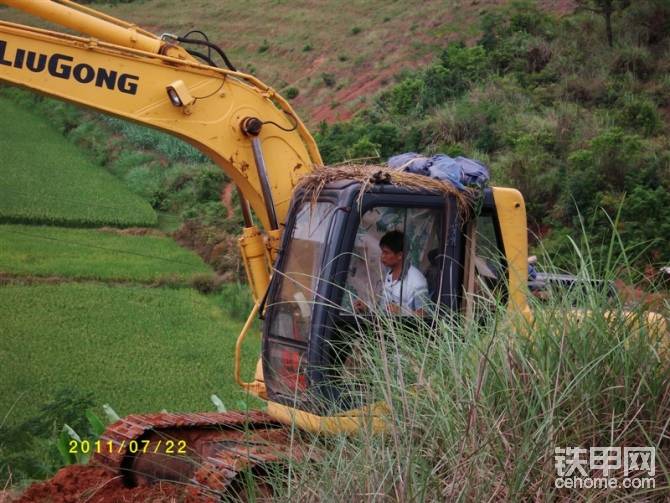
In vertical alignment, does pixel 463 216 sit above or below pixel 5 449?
above

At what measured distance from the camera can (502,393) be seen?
4465 millimetres

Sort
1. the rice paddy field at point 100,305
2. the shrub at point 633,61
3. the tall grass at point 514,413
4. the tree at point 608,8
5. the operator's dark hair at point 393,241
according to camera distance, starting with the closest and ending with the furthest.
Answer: the tall grass at point 514,413, the operator's dark hair at point 393,241, the rice paddy field at point 100,305, the shrub at point 633,61, the tree at point 608,8

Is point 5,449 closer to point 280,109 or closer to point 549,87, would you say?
point 280,109

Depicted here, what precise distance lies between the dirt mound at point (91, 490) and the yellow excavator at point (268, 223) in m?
0.12

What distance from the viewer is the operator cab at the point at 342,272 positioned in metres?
6.26

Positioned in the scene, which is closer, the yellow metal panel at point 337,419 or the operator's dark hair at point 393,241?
the yellow metal panel at point 337,419

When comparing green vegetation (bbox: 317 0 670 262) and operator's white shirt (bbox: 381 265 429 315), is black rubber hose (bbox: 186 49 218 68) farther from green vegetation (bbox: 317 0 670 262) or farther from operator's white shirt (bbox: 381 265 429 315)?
green vegetation (bbox: 317 0 670 262)

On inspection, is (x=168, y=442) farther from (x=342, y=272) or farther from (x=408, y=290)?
(x=408, y=290)

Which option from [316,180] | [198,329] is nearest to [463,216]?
[316,180]

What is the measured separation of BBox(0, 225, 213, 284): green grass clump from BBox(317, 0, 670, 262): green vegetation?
13.9 feet

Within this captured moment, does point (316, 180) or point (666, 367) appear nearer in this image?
point (666, 367)

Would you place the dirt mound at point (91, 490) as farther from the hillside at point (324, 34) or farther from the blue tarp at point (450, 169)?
the hillside at point (324, 34)

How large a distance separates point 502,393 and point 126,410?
27.1 feet
